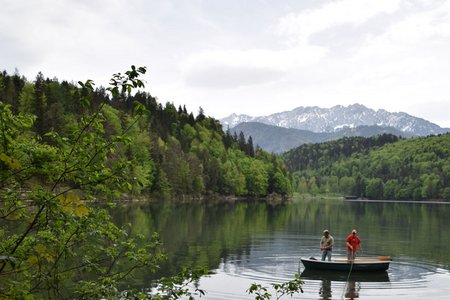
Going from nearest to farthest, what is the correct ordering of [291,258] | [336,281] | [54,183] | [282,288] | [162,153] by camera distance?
[54,183]
[282,288]
[336,281]
[291,258]
[162,153]

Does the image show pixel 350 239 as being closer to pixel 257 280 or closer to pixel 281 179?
pixel 257 280

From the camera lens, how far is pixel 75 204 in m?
7.59

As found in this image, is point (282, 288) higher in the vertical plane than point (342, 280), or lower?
higher

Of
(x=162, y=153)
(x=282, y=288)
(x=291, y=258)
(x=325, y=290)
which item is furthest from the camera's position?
(x=162, y=153)

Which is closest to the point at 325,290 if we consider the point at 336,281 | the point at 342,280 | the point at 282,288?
the point at 336,281

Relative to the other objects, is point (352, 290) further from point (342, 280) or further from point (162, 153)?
point (162, 153)

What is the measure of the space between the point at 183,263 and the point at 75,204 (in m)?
29.8

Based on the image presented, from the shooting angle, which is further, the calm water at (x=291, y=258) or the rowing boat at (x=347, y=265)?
the rowing boat at (x=347, y=265)

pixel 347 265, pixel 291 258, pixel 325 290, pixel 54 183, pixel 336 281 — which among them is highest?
pixel 54 183

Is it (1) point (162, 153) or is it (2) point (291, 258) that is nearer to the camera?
(2) point (291, 258)

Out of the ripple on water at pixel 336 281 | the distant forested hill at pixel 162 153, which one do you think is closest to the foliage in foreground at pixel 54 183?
the ripple on water at pixel 336 281

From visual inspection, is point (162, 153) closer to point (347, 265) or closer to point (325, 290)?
point (347, 265)

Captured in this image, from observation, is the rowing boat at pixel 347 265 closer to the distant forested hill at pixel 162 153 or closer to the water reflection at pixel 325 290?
the water reflection at pixel 325 290

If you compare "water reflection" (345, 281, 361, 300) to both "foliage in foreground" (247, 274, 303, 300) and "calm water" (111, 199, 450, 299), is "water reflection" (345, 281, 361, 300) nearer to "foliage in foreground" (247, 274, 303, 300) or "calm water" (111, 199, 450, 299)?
"calm water" (111, 199, 450, 299)
